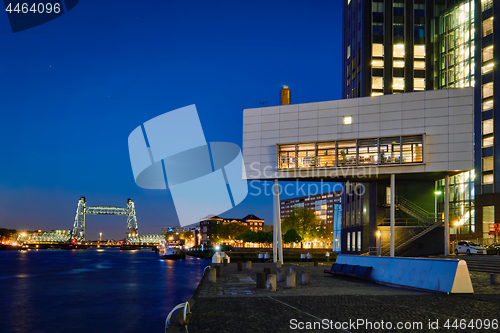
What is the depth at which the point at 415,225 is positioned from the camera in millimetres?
47875

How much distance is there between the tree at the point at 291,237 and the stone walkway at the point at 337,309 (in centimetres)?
9882

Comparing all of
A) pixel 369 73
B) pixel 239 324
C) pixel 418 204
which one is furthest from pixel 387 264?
pixel 369 73

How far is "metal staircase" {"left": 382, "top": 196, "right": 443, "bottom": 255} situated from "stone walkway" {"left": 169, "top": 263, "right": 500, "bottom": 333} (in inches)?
900

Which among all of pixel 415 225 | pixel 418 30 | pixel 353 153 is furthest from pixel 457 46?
pixel 353 153

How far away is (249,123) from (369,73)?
3246 centimetres

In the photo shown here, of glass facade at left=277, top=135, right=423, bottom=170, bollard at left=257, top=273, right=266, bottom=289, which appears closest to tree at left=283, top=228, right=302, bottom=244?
glass facade at left=277, top=135, right=423, bottom=170

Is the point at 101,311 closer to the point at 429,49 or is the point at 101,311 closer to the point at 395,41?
the point at 395,41

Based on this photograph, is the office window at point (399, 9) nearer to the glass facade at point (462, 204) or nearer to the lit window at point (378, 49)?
the lit window at point (378, 49)

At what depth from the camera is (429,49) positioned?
72.5 m

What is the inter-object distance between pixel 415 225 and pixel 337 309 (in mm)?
36174

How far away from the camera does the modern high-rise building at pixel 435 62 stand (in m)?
69.3

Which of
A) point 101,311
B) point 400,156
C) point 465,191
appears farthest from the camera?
point 465,191

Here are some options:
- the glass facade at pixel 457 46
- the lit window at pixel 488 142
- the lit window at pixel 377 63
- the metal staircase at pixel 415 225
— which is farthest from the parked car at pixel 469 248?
the glass facade at pixel 457 46

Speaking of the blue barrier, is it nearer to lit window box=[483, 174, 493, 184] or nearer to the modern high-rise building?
the modern high-rise building
